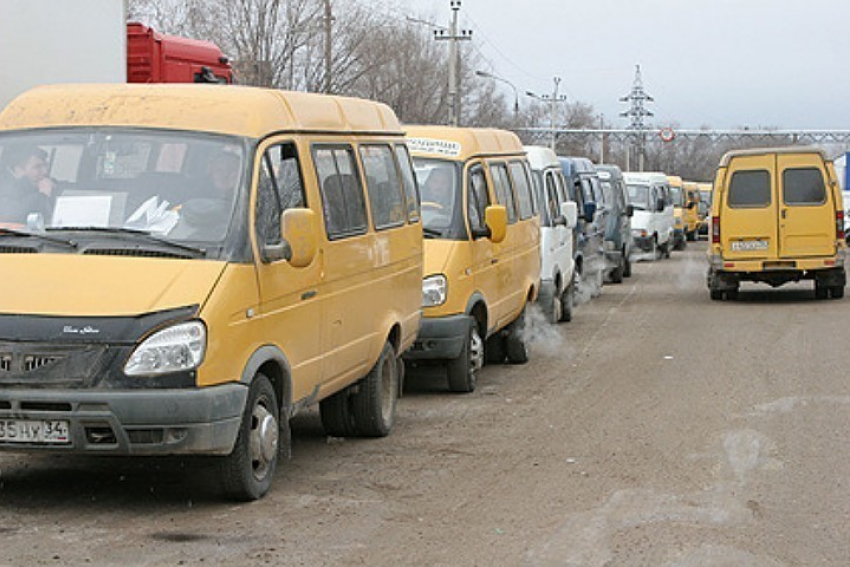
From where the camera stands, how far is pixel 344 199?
9523mm

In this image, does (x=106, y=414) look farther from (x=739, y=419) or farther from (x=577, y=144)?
(x=577, y=144)

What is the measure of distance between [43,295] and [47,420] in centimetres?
61

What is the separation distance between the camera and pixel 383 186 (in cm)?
1052

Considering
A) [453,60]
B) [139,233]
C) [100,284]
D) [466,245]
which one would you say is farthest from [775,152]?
[453,60]

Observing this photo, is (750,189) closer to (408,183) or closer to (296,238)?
(408,183)

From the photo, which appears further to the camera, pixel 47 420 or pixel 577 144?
pixel 577 144

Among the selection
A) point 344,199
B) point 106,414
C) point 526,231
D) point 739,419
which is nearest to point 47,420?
point 106,414

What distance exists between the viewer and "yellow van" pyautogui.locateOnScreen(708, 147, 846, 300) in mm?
23344

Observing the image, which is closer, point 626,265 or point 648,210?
point 626,265

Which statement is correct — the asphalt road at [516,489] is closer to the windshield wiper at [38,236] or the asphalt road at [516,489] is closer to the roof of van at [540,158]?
the windshield wiper at [38,236]

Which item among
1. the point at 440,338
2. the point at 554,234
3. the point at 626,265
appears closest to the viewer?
the point at 440,338

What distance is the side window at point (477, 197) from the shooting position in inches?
513

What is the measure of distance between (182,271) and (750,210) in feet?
56.3

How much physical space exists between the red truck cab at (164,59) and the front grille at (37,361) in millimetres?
9281
